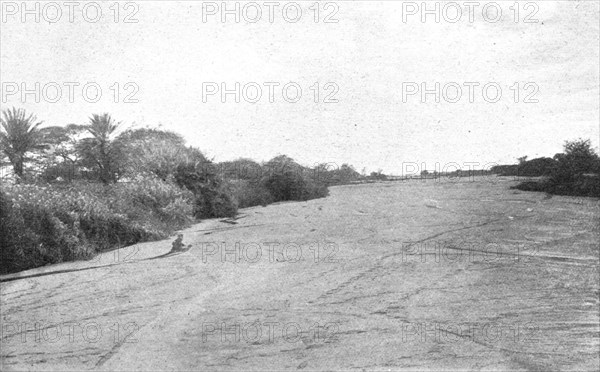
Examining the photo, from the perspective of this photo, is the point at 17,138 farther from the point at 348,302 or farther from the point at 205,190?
the point at 348,302

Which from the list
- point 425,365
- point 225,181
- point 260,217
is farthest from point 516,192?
point 225,181

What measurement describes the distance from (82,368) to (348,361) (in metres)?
2.05

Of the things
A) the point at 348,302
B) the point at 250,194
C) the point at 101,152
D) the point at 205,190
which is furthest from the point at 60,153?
the point at 348,302

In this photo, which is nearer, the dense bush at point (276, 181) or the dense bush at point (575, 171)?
the dense bush at point (575, 171)

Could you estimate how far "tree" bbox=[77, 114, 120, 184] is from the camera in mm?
15477

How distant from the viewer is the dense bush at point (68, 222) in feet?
23.4

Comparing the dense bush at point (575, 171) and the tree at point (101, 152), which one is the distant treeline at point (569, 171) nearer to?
the dense bush at point (575, 171)

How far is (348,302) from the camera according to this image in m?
4.68

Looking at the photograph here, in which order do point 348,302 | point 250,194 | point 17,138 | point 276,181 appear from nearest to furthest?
point 348,302 → point 17,138 → point 250,194 → point 276,181

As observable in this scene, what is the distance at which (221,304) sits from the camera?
16.1 ft

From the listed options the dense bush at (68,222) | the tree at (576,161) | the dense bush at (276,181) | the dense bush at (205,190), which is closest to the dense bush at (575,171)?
the tree at (576,161)

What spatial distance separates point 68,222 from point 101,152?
827 centimetres

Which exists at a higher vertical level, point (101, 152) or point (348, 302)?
point (101, 152)

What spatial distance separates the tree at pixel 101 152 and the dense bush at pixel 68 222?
4421 mm
